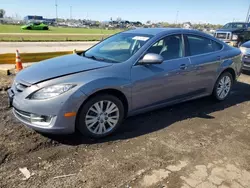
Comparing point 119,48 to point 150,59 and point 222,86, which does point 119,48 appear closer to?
point 150,59

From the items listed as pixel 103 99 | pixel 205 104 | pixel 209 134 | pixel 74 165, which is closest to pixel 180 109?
pixel 205 104

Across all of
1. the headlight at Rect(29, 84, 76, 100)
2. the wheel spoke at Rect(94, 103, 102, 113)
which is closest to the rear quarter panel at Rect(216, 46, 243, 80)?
the wheel spoke at Rect(94, 103, 102, 113)

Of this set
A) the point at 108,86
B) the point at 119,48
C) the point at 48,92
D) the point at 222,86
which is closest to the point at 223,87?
the point at 222,86

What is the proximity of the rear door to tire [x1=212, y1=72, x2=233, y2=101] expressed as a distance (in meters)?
0.24

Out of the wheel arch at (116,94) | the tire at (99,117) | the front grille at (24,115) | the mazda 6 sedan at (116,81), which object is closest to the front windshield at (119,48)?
the mazda 6 sedan at (116,81)

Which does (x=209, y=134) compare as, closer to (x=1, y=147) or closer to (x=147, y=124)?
(x=147, y=124)

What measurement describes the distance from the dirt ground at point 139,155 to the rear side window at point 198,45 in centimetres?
130

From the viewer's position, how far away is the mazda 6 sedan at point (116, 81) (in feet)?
10.5

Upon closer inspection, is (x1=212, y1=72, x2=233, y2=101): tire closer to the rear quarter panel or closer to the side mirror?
the rear quarter panel

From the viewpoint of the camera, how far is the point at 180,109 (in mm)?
4941

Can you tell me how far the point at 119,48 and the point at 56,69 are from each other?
4.23ft

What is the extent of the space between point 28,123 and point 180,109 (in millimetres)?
2971

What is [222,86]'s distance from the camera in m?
5.37

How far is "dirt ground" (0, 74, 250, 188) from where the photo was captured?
2.74 m
